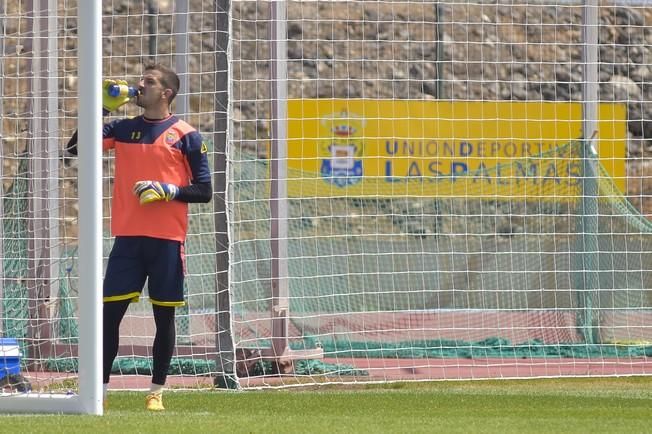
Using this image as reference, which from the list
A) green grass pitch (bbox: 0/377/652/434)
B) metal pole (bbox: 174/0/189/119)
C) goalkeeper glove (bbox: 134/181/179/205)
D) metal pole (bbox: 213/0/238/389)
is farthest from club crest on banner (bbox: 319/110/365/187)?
goalkeeper glove (bbox: 134/181/179/205)

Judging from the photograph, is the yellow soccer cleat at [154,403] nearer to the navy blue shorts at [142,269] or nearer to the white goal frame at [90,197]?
the navy blue shorts at [142,269]

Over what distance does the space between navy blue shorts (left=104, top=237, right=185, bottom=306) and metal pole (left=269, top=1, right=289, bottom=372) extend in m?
2.65

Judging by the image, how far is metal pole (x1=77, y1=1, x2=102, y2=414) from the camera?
20.6ft

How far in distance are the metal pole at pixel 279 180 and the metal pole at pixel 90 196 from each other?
329 centimetres

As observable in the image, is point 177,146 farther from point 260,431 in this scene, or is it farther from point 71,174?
point 71,174

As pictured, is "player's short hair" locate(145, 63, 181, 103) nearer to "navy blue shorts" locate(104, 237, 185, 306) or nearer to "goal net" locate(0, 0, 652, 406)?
"navy blue shorts" locate(104, 237, 185, 306)

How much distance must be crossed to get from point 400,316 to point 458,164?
1.28 m

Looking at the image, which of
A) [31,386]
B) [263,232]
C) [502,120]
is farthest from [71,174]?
[31,386]

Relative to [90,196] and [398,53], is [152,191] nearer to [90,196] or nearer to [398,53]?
[90,196]

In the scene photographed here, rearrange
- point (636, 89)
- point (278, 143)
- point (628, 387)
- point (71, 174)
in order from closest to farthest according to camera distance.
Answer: point (628, 387), point (278, 143), point (71, 174), point (636, 89)

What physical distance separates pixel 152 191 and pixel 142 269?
43 centimetres

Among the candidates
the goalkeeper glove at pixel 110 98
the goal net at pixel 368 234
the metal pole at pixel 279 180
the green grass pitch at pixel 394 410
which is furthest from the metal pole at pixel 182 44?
the goalkeeper glove at pixel 110 98

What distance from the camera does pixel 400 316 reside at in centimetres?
1117

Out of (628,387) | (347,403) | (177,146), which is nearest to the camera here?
(177,146)
